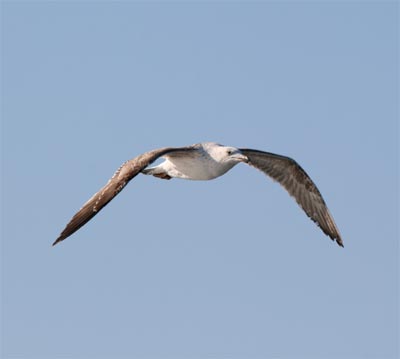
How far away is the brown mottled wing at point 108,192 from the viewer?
67.6ft

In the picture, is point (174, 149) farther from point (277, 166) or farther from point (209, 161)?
point (277, 166)

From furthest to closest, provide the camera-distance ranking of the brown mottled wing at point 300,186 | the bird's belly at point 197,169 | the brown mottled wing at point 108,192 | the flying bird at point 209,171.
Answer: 1. the brown mottled wing at point 300,186
2. the bird's belly at point 197,169
3. the flying bird at point 209,171
4. the brown mottled wing at point 108,192

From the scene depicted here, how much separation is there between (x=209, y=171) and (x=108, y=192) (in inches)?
134

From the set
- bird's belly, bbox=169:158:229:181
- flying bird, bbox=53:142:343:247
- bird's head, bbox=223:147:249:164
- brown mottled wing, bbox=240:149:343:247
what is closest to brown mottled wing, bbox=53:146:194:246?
flying bird, bbox=53:142:343:247

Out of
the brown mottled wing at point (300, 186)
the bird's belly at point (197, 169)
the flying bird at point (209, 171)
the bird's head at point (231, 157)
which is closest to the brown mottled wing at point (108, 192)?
the flying bird at point (209, 171)

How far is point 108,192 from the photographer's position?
20.9 metres

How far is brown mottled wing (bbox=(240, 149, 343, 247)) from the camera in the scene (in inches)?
1032

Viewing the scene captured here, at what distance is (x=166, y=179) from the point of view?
24266 mm

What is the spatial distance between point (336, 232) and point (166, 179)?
5.74 meters

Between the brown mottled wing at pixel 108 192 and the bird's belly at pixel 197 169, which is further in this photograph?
the bird's belly at pixel 197 169

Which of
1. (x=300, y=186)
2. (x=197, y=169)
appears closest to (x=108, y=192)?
(x=197, y=169)

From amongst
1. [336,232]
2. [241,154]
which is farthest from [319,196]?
[241,154]

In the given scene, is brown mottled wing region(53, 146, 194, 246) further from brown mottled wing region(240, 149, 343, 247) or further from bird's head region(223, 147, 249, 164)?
brown mottled wing region(240, 149, 343, 247)

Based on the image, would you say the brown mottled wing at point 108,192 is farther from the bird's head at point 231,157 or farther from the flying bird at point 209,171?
the bird's head at point 231,157
